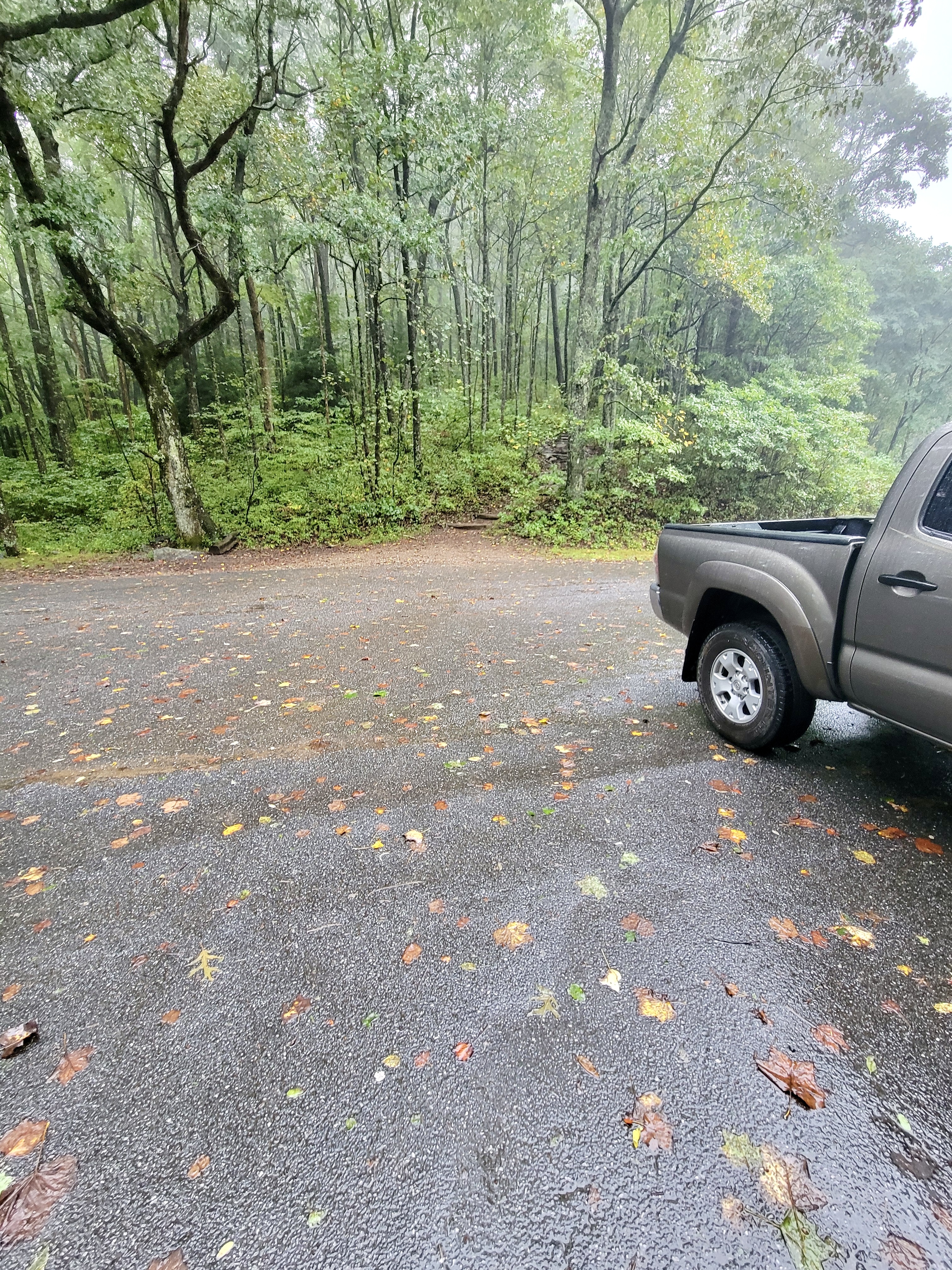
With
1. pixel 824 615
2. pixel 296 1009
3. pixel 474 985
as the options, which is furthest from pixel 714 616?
pixel 296 1009

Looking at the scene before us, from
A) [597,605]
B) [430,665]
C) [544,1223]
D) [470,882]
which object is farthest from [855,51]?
[544,1223]

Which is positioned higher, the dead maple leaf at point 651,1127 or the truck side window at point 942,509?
the truck side window at point 942,509

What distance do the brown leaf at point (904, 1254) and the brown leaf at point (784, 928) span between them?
0.93 metres

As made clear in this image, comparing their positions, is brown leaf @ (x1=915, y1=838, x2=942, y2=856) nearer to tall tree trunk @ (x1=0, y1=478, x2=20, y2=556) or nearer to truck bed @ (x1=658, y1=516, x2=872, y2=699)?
truck bed @ (x1=658, y1=516, x2=872, y2=699)

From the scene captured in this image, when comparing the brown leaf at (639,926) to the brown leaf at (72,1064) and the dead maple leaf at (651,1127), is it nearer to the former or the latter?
the dead maple leaf at (651,1127)

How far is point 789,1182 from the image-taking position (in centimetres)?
142

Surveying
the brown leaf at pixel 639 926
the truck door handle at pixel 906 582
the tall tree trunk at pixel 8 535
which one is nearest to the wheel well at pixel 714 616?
the truck door handle at pixel 906 582

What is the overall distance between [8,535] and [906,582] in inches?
567

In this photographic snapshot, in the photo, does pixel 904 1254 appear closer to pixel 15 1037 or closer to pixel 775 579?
pixel 15 1037

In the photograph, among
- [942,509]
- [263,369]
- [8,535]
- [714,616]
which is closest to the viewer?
[942,509]

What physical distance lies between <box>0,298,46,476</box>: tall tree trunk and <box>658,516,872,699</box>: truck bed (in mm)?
Answer: 20619

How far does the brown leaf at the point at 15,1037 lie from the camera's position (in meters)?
1.78

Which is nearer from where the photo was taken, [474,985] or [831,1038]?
[831,1038]

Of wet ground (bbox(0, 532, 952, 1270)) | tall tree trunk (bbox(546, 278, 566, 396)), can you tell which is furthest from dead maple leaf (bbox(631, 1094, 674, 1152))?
tall tree trunk (bbox(546, 278, 566, 396))
